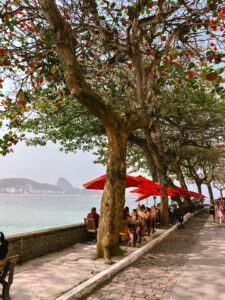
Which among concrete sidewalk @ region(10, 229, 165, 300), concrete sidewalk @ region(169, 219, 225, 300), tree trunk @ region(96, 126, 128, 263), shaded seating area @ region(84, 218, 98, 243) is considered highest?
tree trunk @ region(96, 126, 128, 263)

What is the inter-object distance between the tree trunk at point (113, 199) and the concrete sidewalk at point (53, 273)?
0.40 meters

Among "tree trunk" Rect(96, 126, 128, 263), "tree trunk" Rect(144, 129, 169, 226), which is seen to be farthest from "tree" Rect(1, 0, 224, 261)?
"tree trunk" Rect(144, 129, 169, 226)

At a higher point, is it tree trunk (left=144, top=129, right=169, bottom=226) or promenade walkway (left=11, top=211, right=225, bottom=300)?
tree trunk (left=144, top=129, right=169, bottom=226)

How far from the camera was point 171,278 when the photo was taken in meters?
5.79

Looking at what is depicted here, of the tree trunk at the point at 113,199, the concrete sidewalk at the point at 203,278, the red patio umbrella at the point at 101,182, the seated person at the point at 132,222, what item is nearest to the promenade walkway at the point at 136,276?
the concrete sidewalk at the point at 203,278

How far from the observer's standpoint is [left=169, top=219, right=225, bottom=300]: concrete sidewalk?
4.79 metres

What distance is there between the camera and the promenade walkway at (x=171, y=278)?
188 inches

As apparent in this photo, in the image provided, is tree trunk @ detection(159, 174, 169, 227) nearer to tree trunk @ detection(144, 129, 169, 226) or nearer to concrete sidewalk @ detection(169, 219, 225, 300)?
tree trunk @ detection(144, 129, 169, 226)

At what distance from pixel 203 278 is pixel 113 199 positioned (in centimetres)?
318

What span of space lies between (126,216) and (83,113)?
7124 mm

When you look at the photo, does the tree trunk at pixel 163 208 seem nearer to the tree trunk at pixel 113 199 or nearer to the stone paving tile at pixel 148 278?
the stone paving tile at pixel 148 278

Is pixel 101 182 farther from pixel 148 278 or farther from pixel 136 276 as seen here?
pixel 148 278

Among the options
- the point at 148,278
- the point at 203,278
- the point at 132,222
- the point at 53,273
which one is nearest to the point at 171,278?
the point at 148,278

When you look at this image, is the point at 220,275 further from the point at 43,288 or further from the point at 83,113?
the point at 83,113
